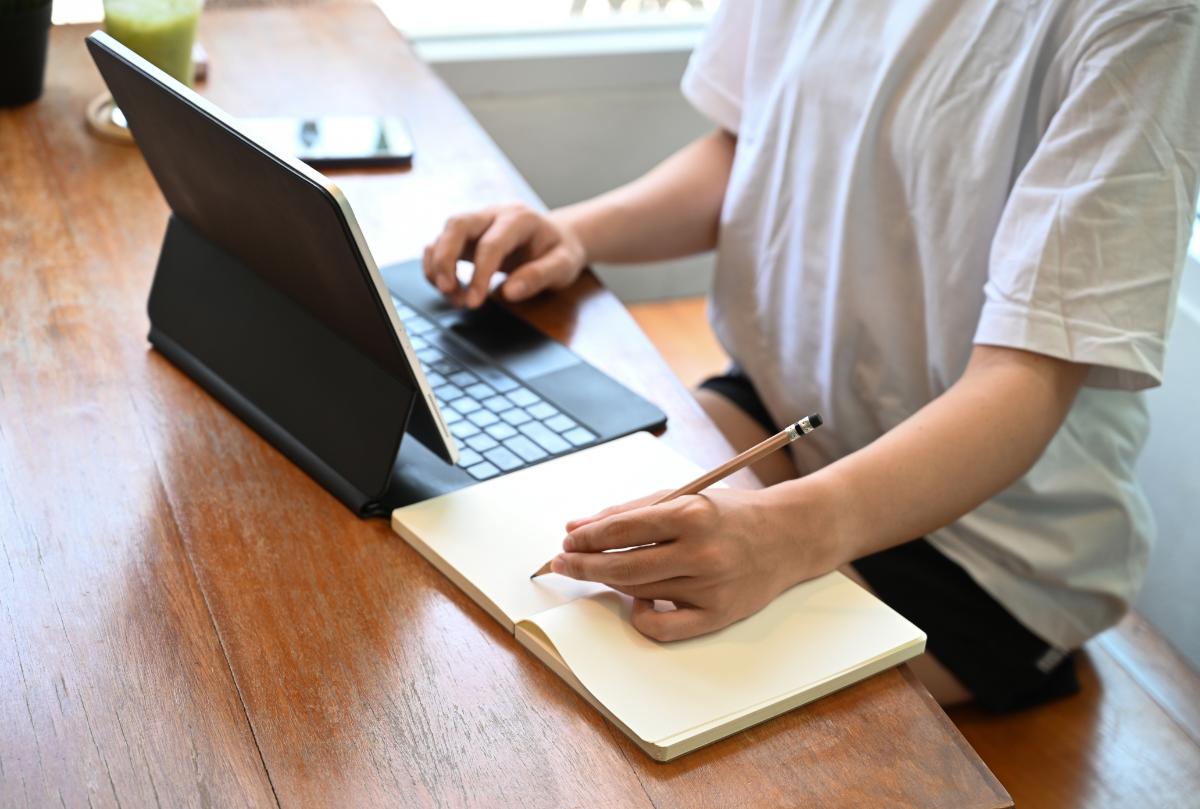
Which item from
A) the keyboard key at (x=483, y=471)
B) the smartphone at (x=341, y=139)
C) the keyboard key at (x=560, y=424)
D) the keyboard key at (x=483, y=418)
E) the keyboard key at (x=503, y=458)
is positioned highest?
the keyboard key at (x=560, y=424)

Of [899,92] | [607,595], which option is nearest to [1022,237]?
[899,92]

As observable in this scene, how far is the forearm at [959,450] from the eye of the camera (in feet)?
2.68

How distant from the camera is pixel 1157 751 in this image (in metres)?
1.05

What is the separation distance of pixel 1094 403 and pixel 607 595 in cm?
52

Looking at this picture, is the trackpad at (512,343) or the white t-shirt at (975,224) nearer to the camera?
the white t-shirt at (975,224)

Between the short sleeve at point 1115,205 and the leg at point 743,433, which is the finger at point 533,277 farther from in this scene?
the short sleeve at point 1115,205

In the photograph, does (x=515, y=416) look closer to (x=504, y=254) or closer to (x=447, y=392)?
(x=447, y=392)

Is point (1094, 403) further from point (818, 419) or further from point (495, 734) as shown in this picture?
point (495, 734)

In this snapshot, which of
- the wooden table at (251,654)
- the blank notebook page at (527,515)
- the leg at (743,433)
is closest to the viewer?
the wooden table at (251,654)

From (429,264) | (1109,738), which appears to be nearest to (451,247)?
(429,264)

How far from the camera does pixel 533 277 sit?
1022 millimetres

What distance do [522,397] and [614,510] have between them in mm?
198

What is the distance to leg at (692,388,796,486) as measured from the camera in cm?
116

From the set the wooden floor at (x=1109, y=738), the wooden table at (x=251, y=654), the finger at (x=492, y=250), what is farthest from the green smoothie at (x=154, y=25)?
the wooden floor at (x=1109, y=738)
